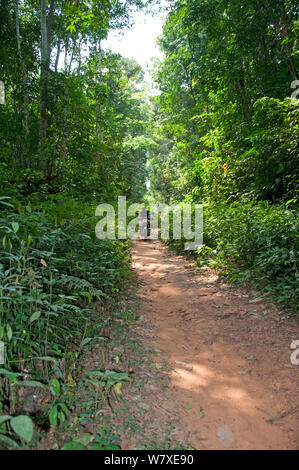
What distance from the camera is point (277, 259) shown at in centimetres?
454

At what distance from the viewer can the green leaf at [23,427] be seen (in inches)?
62.9

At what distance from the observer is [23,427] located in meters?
1.63

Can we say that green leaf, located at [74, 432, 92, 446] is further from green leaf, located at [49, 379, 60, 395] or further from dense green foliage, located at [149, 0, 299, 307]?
dense green foliage, located at [149, 0, 299, 307]

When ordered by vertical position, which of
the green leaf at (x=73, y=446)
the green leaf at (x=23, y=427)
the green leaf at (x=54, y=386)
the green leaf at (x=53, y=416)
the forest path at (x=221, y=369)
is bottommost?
the forest path at (x=221, y=369)

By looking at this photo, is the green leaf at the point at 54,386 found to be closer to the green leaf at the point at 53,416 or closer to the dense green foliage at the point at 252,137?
the green leaf at the point at 53,416

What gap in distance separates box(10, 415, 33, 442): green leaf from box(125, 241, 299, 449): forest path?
85cm

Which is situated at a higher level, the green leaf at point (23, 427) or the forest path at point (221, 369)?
the green leaf at point (23, 427)

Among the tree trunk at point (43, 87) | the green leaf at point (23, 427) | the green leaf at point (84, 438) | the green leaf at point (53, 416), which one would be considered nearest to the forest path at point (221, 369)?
the green leaf at point (84, 438)

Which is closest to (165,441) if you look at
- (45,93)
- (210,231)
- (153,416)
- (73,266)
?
(153,416)

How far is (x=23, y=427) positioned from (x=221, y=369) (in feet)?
6.38

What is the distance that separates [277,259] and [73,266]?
3.34m

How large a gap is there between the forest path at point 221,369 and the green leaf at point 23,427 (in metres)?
0.85

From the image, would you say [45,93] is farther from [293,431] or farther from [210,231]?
[293,431]

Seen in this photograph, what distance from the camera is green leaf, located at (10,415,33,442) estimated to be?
1.60 m
